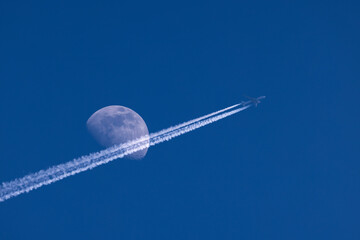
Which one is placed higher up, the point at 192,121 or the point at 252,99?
the point at 252,99

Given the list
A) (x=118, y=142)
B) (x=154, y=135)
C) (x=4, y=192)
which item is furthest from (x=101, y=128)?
(x=4, y=192)

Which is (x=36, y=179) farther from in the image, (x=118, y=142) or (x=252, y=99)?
(x=252, y=99)

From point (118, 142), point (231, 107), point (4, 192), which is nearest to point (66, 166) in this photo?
point (4, 192)

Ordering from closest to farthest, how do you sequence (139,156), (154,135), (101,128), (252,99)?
(154,135)
(101,128)
(139,156)
(252,99)

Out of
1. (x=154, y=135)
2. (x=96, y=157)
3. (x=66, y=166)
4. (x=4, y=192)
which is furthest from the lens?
(x=154, y=135)

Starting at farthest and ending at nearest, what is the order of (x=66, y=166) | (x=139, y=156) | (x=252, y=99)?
(x=252, y=99)
(x=139, y=156)
(x=66, y=166)

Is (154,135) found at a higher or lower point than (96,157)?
higher

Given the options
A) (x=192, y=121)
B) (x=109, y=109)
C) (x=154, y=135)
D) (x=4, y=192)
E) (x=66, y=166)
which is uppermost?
(x=109, y=109)

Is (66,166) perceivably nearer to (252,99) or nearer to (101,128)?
(101,128)

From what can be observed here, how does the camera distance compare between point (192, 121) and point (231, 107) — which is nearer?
point (192, 121)

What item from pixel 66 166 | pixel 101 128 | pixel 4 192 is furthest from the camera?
pixel 101 128
